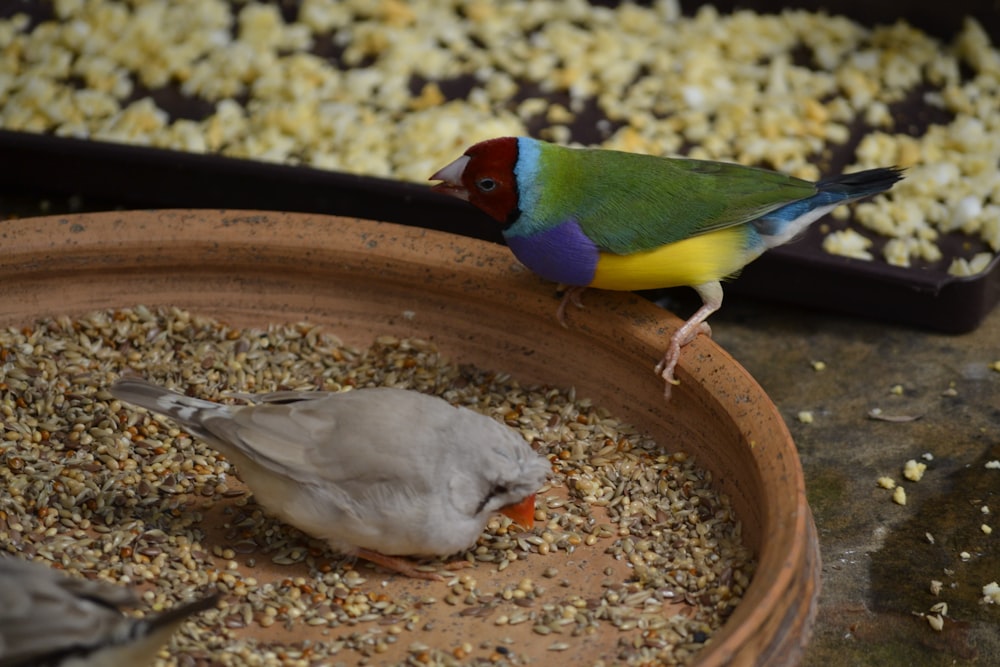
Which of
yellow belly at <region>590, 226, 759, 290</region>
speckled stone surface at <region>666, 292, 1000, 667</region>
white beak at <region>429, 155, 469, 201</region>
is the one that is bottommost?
speckled stone surface at <region>666, 292, 1000, 667</region>

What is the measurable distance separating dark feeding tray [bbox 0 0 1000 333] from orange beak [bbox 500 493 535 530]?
163 centimetres

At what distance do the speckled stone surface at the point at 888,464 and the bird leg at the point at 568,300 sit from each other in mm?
899

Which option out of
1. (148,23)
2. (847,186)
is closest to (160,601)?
(847,186)

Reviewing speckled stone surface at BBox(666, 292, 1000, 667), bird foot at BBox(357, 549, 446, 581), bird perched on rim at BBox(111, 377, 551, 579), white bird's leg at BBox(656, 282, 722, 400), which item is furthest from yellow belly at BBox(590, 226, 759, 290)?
bird foot at BBox(357, 549, 446, 581)

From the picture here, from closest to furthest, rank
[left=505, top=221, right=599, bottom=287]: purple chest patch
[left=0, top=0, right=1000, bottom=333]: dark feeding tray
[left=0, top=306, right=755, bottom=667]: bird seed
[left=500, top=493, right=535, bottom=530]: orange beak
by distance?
[left=0, top=306, right=755, bottom=667]: bird seed
[left=500, top=493, right=535, bottom=530]: orange beak
[left=505, top=221, right=599, bottom=287]: purple chest patch
[left=0, top=0, right=1000, bottom=333]: dark feeding tray

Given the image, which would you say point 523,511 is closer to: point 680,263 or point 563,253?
point 563,253

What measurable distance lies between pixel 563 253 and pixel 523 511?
684 mm

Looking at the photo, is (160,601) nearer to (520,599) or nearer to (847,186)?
(520,599)

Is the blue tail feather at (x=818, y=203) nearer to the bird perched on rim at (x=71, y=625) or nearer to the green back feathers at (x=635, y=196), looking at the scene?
the green back feathers at (x=635, y=196)

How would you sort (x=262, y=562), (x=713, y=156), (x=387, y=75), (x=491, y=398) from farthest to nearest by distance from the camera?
(x=387, y=75) < (x=713, y=156) < (x=491, y=398) < (x=262, y=562)

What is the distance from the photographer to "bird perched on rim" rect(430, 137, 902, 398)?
2.96m

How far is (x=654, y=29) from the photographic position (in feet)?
17.4

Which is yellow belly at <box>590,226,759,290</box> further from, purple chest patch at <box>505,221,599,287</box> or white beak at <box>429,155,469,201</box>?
white beak at <box>429,155,469,201</box>

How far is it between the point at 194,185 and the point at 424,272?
57.5 inches
